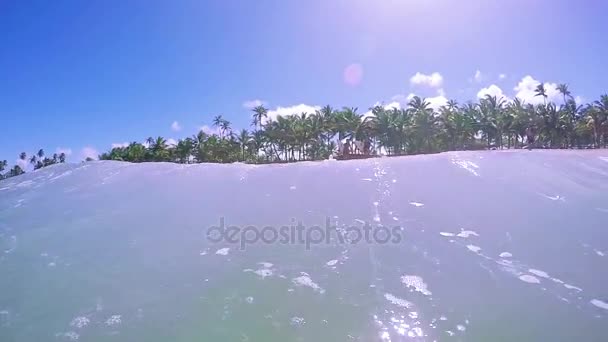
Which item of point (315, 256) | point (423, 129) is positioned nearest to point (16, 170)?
point (423, 129)

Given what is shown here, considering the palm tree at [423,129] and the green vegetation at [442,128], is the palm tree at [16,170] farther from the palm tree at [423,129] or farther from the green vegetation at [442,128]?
the palm tree at [423,129]

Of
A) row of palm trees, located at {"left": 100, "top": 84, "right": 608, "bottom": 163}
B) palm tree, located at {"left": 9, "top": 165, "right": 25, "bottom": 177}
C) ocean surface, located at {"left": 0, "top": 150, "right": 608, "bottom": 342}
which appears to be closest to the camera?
ocean surface, located at {"left": 0, "top": 150, "right": 608, "bottom": 342}

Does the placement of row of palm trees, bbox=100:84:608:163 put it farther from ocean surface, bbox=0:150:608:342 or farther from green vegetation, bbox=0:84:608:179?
ocean surface, bbox=0:150:608:342

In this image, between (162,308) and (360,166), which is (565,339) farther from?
(360,166)

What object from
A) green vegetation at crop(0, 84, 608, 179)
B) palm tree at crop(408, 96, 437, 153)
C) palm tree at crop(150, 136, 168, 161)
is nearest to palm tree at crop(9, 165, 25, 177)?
palm tree at crop(150, 136, 168, 161)

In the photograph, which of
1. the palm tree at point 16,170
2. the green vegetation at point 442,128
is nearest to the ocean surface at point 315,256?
the green vegetation at point 442,128

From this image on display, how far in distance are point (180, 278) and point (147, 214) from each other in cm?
310

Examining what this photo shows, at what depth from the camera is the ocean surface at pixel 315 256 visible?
14.0ft

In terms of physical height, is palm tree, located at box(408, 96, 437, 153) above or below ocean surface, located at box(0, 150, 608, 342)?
above

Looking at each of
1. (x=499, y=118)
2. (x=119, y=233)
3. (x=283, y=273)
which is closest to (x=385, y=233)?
(x=283, y=273)

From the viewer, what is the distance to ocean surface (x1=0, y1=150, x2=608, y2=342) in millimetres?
4277

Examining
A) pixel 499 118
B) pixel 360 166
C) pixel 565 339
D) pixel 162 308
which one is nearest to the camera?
pixel 565 339

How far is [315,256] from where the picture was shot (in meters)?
5.86

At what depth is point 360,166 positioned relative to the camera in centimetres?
1090
